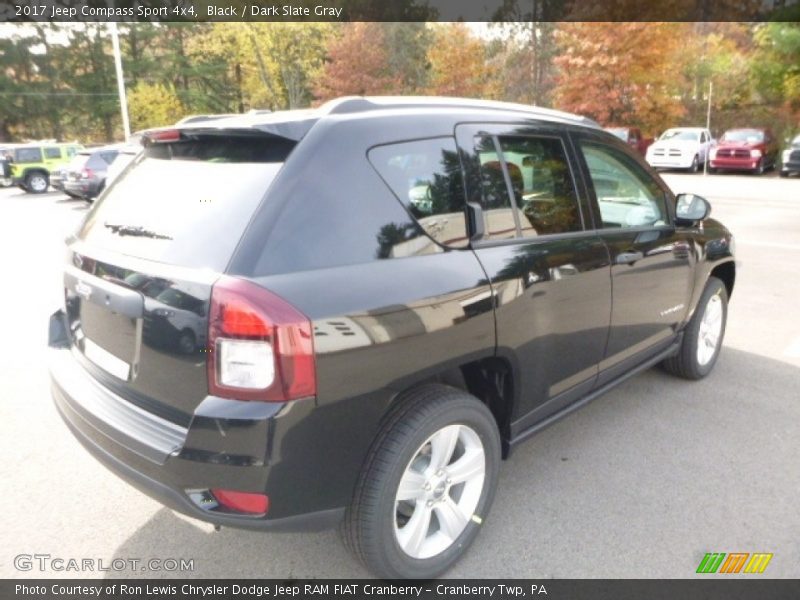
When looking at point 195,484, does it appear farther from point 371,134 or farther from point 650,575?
point 650,575

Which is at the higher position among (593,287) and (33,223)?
(593,287)

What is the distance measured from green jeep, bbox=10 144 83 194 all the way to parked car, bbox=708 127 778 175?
24.4m

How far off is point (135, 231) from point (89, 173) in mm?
16743

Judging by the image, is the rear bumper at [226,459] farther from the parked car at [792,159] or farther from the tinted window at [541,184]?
the parked car at [792,159]

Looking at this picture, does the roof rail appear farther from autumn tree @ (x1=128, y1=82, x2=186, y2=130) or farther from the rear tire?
autumn tree @ (x1=128, y1=82, x2=186, y2=130)

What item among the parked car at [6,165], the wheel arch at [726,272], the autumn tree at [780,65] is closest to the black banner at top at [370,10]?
the autumn tree at [780,65]

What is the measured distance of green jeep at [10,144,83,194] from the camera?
859 inches

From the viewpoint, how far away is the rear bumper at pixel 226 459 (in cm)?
196

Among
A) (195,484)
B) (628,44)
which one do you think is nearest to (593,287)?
(195,484)

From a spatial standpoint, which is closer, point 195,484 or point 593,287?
point 195,484

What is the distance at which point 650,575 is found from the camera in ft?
8.27

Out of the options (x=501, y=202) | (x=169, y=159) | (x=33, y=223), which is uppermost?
(x=169, y=159)

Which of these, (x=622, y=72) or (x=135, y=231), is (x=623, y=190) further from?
(x=622, y=72)

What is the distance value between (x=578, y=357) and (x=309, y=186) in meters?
1.70
